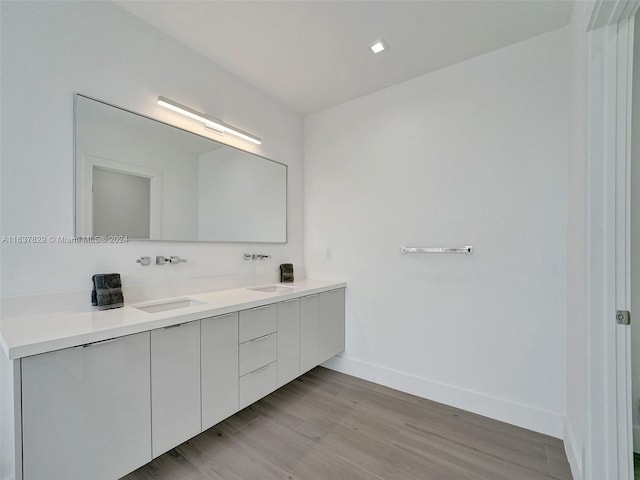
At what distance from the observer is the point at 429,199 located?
230 centimetres

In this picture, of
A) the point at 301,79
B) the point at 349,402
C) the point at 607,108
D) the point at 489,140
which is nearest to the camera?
the point at 607,108

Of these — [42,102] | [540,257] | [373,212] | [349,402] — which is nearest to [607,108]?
[540,257]

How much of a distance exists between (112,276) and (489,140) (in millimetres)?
2610

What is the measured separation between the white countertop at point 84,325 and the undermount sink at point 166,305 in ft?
0.26

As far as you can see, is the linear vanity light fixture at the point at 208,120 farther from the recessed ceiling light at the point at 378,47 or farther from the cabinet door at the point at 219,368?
the cabinet door at the point at 219,368

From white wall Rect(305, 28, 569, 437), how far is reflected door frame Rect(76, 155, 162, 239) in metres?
1.53

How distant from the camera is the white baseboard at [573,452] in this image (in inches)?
55.9

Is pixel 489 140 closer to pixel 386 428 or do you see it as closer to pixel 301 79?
pixel 301 79

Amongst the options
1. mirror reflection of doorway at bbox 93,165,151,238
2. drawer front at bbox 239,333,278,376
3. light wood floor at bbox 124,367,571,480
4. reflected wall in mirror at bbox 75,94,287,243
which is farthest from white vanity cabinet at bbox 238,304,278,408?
mirror reflection of doorway at bbox 93,165,151,238

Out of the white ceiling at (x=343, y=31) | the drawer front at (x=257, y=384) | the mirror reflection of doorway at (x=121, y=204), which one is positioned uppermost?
the white ceiling at (x=343, y=31)

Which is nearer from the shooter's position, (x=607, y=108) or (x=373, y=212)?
(x=607, y=108)

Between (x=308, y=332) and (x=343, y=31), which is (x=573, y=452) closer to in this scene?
→ (x=308, y=332)

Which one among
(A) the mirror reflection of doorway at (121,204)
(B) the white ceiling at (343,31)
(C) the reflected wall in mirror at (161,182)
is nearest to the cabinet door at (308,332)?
(C) the reflected wall in mirror at (161,182)

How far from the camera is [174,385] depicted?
56.1 inches
